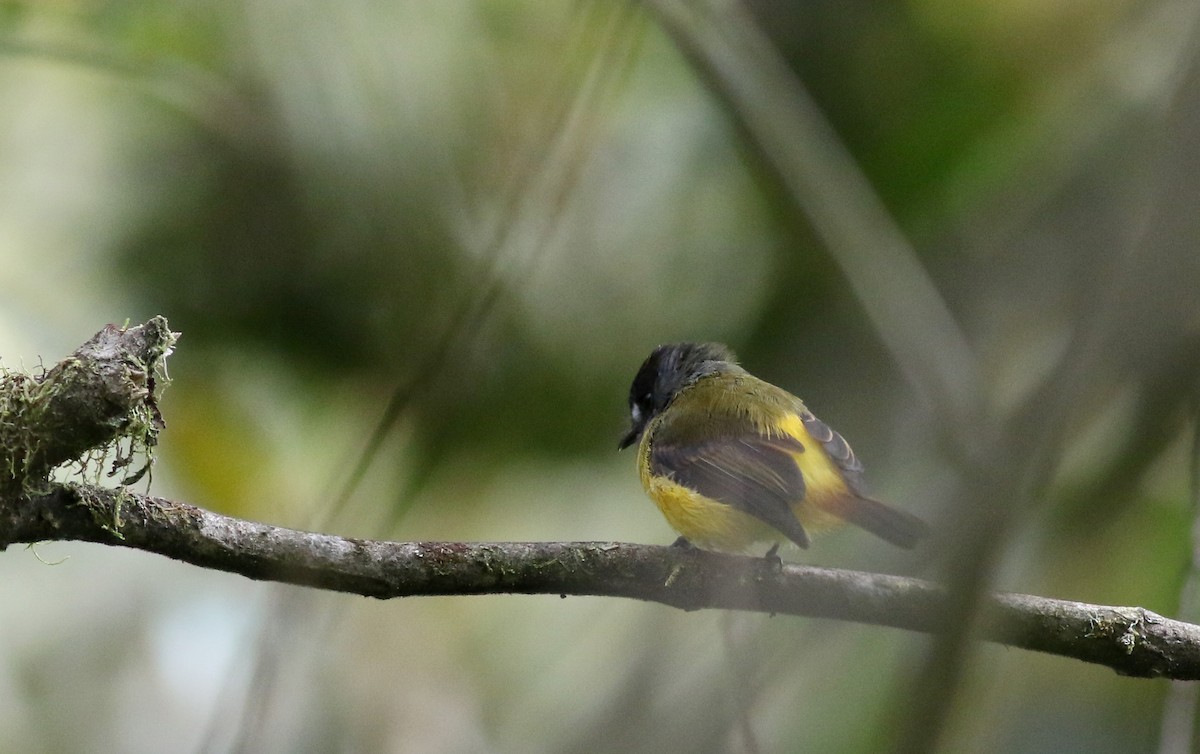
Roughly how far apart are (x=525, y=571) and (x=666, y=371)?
217cm

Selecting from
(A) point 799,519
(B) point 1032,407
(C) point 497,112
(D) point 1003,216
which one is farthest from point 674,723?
(C) point 497,112

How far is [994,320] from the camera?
13.1ft

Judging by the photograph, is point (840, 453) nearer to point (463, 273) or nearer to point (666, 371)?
point (666, 371)

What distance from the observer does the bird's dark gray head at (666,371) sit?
4527mm

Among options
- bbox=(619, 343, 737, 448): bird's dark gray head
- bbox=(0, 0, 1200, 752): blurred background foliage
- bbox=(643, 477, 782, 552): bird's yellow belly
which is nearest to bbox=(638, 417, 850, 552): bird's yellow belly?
bbox=(643, 477, 782, 552): bird's yellow belly

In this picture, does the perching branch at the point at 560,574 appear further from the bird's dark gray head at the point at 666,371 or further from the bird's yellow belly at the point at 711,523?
the bird's dark gray head at the point at 666,371

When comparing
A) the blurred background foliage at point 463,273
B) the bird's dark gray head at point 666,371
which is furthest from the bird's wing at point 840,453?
the bird's dark gray head at point 666,371

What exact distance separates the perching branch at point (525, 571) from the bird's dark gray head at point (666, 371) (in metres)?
1.65

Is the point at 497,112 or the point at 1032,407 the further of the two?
the point at 497,112

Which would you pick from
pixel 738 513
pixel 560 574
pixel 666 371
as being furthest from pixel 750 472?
pixel 560 574

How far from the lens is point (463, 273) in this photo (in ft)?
16.6

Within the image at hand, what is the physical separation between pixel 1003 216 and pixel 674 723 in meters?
3.55

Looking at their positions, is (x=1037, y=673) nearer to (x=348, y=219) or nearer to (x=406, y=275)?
(x=406, y=275)

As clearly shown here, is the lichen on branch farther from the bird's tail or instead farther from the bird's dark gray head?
the bird's dark gray head
